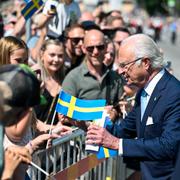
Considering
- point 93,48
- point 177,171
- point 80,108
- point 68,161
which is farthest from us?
point 93,48

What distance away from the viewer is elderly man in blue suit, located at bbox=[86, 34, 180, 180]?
3.88 meters

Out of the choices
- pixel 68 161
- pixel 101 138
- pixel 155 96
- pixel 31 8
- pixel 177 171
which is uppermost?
pixel 31 8

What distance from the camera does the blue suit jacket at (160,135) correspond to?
3.86 meters

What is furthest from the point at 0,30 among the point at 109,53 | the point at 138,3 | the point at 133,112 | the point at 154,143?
the point at 138,3

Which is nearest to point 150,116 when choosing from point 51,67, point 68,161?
point 68,161

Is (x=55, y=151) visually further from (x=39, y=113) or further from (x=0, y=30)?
(x=0, y=30)

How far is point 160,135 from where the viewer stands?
3955 millimetres

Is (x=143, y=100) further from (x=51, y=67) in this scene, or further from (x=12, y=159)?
(x=51, y=67)

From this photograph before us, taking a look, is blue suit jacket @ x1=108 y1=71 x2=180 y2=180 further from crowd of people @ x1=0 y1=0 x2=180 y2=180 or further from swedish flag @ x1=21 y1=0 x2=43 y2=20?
swedish flag @ x1=21 y1=0 x2=43 y2=20

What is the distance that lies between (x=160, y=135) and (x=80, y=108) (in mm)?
900

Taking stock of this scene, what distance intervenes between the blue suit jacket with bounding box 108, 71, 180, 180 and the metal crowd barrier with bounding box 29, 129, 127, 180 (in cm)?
73

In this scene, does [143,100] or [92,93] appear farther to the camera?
[92,93]

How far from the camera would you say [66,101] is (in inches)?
182

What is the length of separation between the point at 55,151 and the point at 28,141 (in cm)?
72
